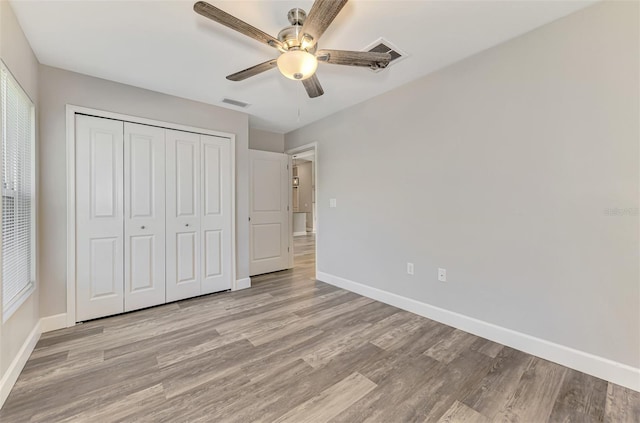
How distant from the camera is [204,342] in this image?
2221 mm

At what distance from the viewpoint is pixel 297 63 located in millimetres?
Answer: 1595

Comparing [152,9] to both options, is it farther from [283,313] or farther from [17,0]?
[283,313]

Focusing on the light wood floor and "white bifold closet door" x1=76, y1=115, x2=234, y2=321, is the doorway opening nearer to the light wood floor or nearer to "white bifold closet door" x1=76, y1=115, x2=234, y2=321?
"white bifold closet door" x1=76, y1=115, x2=234, y2=321

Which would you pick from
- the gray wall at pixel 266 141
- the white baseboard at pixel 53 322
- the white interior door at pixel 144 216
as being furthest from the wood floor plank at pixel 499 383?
the gray wall at pixel 266 141

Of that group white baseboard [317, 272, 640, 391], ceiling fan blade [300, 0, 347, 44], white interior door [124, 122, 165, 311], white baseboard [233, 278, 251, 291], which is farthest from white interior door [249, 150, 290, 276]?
ceiling fan blade [300, 0, 347, 44]

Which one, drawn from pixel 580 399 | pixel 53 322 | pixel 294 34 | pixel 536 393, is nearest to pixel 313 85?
pixel 294 34

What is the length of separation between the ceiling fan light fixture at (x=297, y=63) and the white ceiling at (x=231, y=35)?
387 millimetres

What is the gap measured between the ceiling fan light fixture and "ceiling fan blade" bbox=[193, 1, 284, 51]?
16 cm

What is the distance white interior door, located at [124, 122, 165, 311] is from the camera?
9.19 feet

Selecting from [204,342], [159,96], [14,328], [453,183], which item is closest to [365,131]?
[453,183]

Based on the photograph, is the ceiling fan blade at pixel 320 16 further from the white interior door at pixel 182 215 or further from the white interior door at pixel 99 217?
the white interior door at pixel 99 217

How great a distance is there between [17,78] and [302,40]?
6.70 ft

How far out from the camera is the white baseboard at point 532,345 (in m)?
1.68

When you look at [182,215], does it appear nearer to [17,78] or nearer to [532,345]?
[17,78]
